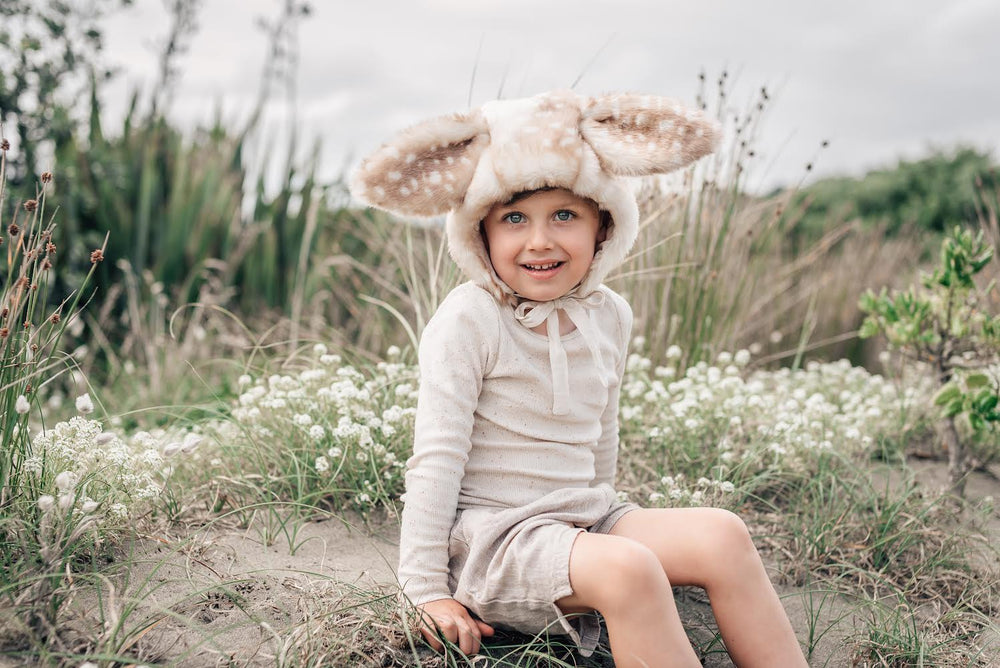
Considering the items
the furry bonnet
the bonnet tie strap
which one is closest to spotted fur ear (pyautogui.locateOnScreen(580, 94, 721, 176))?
the furry bonnet

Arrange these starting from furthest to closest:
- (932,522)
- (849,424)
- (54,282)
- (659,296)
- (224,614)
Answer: (54,282), (659,296), (849,424), (932,522), (224,614)

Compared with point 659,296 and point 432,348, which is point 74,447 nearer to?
point 432,348

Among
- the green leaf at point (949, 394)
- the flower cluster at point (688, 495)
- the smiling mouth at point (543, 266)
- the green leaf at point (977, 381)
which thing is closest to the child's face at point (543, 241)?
the smiling mouth at point (543, 266)

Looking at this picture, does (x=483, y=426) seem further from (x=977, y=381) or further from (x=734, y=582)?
(x=977, y=381)

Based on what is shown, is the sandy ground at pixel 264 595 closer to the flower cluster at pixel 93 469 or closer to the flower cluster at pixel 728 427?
the flower cluster at pixel 93 469

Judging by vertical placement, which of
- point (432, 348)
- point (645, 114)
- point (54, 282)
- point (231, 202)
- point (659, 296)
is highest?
point (645, 114)

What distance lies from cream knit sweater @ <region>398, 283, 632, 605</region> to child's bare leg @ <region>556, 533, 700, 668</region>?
0.42 meters

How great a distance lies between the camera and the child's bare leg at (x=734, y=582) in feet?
7.19

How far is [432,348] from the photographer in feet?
7.86

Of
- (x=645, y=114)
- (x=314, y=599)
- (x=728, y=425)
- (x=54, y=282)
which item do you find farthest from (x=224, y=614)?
(x=54, y=282)

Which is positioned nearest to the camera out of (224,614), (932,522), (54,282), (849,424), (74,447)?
(224,614)

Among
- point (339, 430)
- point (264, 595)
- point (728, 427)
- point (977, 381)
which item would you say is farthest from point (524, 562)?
point (977, 381)

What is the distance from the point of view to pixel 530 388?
2.44 m

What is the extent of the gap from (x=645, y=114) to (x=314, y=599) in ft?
5.53
